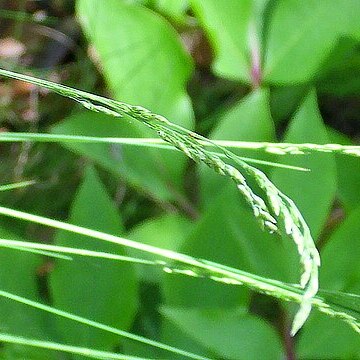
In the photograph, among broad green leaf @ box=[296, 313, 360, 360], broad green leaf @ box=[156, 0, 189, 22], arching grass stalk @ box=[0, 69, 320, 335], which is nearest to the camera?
arching grass stalk @ box=[0, 69, 320, 335]

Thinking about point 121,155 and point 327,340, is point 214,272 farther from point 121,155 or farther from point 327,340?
point 121,155

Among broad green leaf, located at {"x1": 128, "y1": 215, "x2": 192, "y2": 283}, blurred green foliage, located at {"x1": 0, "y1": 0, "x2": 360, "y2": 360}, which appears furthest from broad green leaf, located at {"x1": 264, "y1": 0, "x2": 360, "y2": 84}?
broad green leaf, located at {"x1": 128, "y1": 215, "x2": 192, "y2": 283}

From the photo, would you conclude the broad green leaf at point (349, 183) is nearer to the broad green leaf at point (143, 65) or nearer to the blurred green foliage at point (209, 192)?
the blurred green foliage at point (209, 192)

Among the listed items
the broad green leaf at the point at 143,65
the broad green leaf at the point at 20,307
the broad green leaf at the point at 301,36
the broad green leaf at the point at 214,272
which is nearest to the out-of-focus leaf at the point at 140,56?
the broad green leaf at the point at 143,65

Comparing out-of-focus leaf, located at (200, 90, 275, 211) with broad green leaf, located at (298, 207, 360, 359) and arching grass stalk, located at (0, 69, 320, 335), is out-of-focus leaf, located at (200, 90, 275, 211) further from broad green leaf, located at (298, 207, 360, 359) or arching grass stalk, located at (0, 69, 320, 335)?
arching grass stalk, located at (0, 69, 320, 335)

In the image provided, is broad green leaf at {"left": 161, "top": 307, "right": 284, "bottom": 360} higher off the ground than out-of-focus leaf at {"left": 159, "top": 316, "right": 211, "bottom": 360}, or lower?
higher


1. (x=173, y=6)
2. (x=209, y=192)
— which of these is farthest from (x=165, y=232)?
(x=173, y=6)
